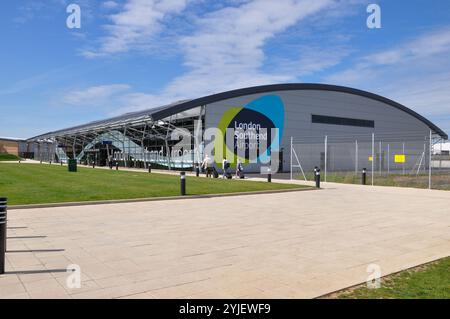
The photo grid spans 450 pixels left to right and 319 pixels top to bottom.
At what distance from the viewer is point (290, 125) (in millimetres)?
38438

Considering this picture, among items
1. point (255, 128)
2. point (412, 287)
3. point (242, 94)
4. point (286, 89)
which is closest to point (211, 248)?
point (412, 287)

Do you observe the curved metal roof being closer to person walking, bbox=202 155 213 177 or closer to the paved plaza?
person walking, bbox=202 155 213 177

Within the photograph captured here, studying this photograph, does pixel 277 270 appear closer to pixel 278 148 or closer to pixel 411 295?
pixel 411 295

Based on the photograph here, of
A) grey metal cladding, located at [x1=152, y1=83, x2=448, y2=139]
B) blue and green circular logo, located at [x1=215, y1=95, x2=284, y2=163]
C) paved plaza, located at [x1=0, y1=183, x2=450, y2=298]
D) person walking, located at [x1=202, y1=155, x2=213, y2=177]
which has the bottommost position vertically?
paved plaza, located at [x1=0, y1=183, x2=450, y2=298]

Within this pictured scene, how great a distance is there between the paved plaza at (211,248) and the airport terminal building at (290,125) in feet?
62.4

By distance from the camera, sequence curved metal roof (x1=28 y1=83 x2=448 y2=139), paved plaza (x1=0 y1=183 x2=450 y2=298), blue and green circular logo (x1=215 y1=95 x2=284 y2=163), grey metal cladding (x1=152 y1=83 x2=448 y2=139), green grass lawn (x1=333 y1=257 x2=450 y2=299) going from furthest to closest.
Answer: blue and green circular logo (x1=215 y1=95 x2=284 y2=163) → grey metal cladding (x1=152 y1=83 x2=448 y2=139) → curved metal roof (x1=28 y1=83 x2=448 y2=139) → paved plaza (x1=0 y1=183 x2=450 y2=298) → green grass lawn (x1=333 y1=257 x2=450 y2=299)

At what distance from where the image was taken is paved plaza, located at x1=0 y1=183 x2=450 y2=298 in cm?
478

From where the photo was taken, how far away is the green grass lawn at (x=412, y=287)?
440 cm

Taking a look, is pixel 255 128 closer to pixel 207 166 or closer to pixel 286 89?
pixel 286 89

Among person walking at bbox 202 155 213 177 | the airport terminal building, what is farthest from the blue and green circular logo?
person walking at bbox 202 155 213 177

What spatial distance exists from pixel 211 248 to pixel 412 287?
329cm

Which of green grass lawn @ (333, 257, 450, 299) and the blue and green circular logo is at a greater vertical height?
the blue and green circular logo

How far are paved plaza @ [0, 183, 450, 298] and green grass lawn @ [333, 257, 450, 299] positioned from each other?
0.82 feet
